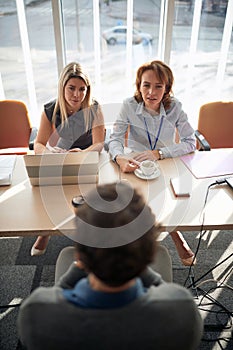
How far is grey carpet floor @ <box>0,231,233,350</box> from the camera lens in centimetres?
154

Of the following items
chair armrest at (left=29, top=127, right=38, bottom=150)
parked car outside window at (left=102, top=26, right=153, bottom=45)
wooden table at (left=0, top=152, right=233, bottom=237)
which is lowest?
chair armrest at (left=29, top=127, right=38, bottom=150)

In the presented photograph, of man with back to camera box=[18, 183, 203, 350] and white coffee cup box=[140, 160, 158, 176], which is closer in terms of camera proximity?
man with back to camera box=[18, 183, 203, 350]

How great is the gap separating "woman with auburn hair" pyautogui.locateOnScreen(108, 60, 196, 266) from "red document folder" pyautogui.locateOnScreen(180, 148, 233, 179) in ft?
0.24

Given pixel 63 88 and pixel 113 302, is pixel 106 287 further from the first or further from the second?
pixel 63 88

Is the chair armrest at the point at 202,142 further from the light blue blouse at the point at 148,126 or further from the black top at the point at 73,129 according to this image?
the black top at the point at 73,129

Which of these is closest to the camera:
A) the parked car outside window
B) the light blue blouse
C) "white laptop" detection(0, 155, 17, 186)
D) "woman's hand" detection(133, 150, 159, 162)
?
"white laptop" detection(0, 155, 17, 186)

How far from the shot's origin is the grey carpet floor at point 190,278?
1.54 meters

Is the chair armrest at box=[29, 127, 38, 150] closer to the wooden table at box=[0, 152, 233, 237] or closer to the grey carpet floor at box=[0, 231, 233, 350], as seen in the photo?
the wooden table at box=[0, 152, 233, 237]

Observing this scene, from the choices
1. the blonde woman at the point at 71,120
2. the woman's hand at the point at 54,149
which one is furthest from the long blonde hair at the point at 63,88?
the woman's hand at the point at 54,149

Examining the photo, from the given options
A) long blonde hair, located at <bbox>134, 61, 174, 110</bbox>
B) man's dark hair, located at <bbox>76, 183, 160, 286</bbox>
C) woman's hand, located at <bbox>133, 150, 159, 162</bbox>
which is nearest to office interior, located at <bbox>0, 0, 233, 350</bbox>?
long blonde hair, located at <bbox>134, 61, 174, 110</bbox>

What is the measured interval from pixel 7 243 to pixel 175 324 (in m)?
1.76

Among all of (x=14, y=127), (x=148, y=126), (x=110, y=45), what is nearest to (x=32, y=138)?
(x=14, y=127)

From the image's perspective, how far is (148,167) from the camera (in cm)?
152

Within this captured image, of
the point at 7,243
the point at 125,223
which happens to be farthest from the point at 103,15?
the point at 125,223
